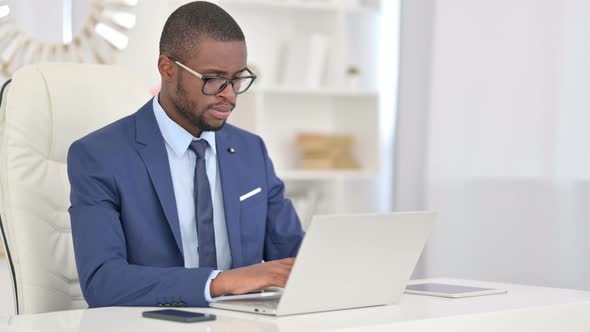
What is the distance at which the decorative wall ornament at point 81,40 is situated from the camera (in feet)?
10.9

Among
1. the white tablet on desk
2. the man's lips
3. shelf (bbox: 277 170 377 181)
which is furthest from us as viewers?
shelf (bbox: 277 170 377 181)

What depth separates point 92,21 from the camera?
353cm

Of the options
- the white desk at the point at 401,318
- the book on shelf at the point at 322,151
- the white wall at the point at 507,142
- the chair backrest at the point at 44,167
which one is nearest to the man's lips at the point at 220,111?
the chair backrest at the point at 44,167

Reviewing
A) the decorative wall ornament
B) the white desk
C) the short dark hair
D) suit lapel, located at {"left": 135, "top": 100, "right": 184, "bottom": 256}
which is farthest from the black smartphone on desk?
the decorative wall ornament

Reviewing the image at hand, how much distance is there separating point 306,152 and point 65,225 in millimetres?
2285

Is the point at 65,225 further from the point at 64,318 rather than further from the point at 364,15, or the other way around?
the point at 364,15

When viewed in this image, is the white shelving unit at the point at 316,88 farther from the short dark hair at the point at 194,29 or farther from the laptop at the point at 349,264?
the laptop at the point at 349,264

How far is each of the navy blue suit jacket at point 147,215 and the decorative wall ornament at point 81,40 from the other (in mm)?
1614

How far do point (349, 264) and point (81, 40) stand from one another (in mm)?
2411

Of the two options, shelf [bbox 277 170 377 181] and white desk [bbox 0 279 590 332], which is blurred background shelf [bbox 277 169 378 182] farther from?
white desk [bbox 0 279 590 332]

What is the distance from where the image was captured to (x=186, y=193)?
1845 millimetres

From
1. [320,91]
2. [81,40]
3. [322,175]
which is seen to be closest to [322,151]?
[322,175]

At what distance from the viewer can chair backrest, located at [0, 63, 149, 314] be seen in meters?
1.84

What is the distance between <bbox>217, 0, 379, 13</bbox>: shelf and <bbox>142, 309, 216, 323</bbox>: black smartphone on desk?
2.63 metres
